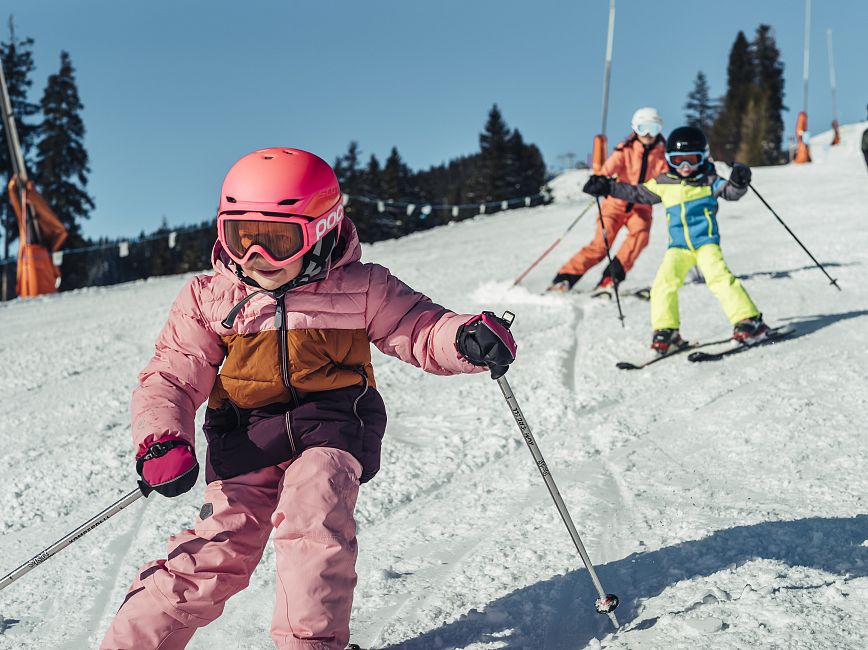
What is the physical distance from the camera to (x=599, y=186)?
6516mm

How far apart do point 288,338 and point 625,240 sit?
21.8ft

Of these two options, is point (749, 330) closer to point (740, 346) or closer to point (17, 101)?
point (740, 346)

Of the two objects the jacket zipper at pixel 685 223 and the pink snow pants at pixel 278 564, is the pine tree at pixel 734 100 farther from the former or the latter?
the pink snow pants at pixel 278 564

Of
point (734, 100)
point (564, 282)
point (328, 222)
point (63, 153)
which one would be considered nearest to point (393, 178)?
point (63, 153)

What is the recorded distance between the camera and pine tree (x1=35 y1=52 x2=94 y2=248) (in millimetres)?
31750

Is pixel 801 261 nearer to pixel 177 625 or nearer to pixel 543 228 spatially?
pixel 543 228

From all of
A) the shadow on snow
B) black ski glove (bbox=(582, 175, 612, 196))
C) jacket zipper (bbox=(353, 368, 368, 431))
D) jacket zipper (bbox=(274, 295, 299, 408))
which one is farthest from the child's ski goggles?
jacket zipper (bbox=(274, 295, 299, 408))

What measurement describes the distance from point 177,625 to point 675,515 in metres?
1.96

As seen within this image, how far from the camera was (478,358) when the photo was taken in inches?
91.7

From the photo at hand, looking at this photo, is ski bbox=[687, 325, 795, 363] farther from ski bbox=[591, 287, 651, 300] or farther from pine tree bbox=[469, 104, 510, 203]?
pine tree bbox=[469, 104, 510, 203]

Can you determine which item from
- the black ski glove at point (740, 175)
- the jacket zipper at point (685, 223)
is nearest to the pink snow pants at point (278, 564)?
the jacket zipper at point (685, 223)

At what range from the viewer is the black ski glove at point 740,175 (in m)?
5.88

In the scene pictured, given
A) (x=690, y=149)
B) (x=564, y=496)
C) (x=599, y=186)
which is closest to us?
(x=564, y=496)

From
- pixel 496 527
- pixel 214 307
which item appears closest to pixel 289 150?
pixel 214 307
